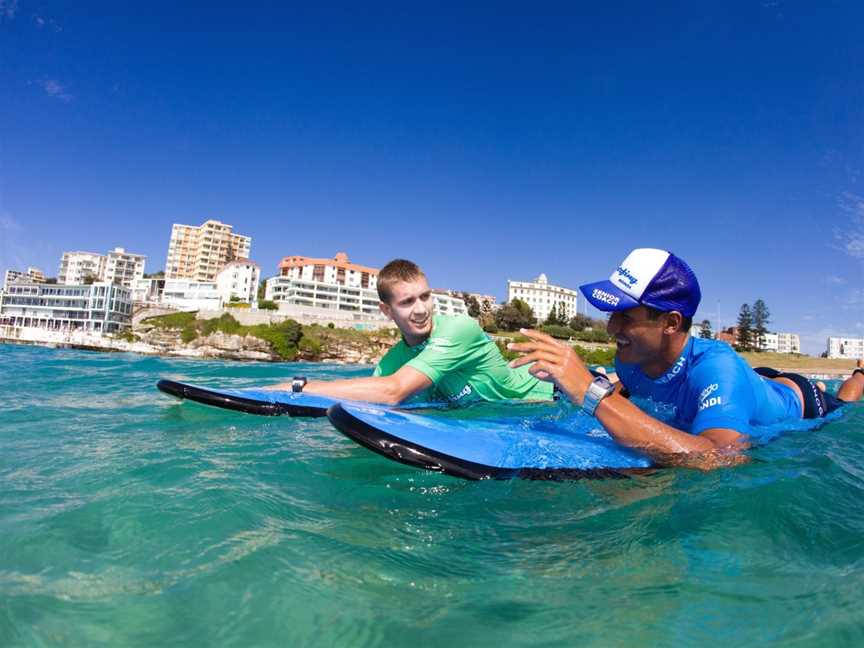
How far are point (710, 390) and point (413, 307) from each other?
115 inches

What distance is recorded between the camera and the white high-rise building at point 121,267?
139m

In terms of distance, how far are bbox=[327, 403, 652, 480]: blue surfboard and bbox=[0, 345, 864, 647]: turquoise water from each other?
10 cm

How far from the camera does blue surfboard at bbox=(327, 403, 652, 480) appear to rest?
2893 millimetres

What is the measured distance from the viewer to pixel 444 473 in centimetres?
291

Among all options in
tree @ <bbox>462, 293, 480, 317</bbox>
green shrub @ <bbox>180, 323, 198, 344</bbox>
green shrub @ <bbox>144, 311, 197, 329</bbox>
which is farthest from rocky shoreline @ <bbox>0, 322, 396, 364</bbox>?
tree @ <bbox>462, 293, 480, 317</bbox>

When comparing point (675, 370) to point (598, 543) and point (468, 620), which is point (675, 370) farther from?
point (468, 620)

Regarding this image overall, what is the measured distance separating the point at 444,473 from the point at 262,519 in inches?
41.7

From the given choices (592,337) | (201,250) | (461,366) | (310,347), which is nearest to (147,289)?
(201,250)

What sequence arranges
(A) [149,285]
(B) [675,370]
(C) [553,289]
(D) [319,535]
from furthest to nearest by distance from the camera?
(C) [553,289], (A) [149,285], (B) [675,370], (D) [319,535]

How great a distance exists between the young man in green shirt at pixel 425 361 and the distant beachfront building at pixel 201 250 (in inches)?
5492

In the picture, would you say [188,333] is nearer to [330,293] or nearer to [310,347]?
[310,347]

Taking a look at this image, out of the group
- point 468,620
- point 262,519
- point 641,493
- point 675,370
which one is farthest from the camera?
point 675,370

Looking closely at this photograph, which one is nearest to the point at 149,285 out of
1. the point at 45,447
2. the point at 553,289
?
the point at 553,289

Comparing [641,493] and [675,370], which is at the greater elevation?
[675,370]
